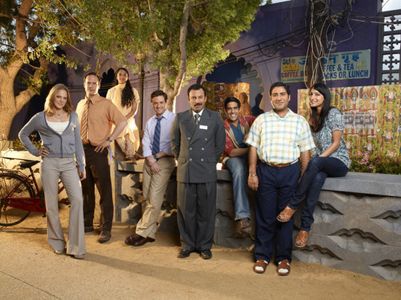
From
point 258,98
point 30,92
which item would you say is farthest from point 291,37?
point 30,92

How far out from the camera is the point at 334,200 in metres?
4.41

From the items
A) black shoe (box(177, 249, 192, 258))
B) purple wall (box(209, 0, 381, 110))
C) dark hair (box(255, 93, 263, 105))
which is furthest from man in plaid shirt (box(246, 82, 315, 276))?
dark hair (box(255, 93, 263, 105))

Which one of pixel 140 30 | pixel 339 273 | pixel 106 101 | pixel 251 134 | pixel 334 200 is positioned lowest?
pixel 339 273

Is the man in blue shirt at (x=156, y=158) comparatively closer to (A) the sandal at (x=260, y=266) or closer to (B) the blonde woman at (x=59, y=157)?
(B) the blonde woman at (x=59, y=157)

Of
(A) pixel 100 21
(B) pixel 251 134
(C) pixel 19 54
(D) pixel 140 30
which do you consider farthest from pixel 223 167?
(C) pixel 19 54

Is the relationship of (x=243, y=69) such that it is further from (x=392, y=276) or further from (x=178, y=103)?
(x=392, y=276)

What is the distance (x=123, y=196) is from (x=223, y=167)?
1890mm

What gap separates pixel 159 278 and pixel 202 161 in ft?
4.18

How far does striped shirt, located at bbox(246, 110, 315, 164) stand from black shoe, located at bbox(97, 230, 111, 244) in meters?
2.23

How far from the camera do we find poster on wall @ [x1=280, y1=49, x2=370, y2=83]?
341 inches

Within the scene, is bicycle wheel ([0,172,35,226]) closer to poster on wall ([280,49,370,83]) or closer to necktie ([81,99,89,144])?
necktie ([81,99,89,144])

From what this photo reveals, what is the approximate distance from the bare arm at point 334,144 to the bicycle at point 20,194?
3.59 m

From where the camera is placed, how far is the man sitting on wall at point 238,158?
15.9 ft

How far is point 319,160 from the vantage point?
4.35 m
